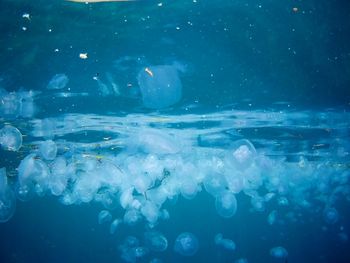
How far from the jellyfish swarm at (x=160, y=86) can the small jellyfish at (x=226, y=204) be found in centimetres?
1012

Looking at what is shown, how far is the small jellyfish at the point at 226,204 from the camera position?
17.8 m

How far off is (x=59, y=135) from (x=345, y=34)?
32.2 ft

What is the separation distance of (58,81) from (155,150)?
26.0 feet

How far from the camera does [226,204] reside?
17891mm

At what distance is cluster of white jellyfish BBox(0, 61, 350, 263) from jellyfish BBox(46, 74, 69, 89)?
2 cm

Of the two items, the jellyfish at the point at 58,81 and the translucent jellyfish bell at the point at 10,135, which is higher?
the jellyfish at the point at 58,81

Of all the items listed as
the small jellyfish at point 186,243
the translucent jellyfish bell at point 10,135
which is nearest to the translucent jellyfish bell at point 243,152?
the small jellyfish at point 186,243

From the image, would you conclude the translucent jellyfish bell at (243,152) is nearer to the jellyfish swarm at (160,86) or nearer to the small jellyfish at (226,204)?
the small jellyfish at (226,204)

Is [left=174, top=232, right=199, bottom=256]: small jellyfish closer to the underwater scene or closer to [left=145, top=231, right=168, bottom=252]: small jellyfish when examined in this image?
[left=145, top=231, right=168, bottom=252]: small jellyfish

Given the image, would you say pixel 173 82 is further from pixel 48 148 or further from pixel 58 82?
pixel 48 148

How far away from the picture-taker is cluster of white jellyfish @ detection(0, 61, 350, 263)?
33.0 feet

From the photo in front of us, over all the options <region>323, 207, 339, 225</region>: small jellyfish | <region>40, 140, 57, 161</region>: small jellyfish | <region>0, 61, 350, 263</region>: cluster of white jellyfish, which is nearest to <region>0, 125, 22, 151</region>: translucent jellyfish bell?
<region>0, 61, 350, 263</region>: cluster of white jellyfish

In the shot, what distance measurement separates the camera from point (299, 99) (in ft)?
29.3

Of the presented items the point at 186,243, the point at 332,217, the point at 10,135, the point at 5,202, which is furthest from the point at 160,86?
the point at 332,217
